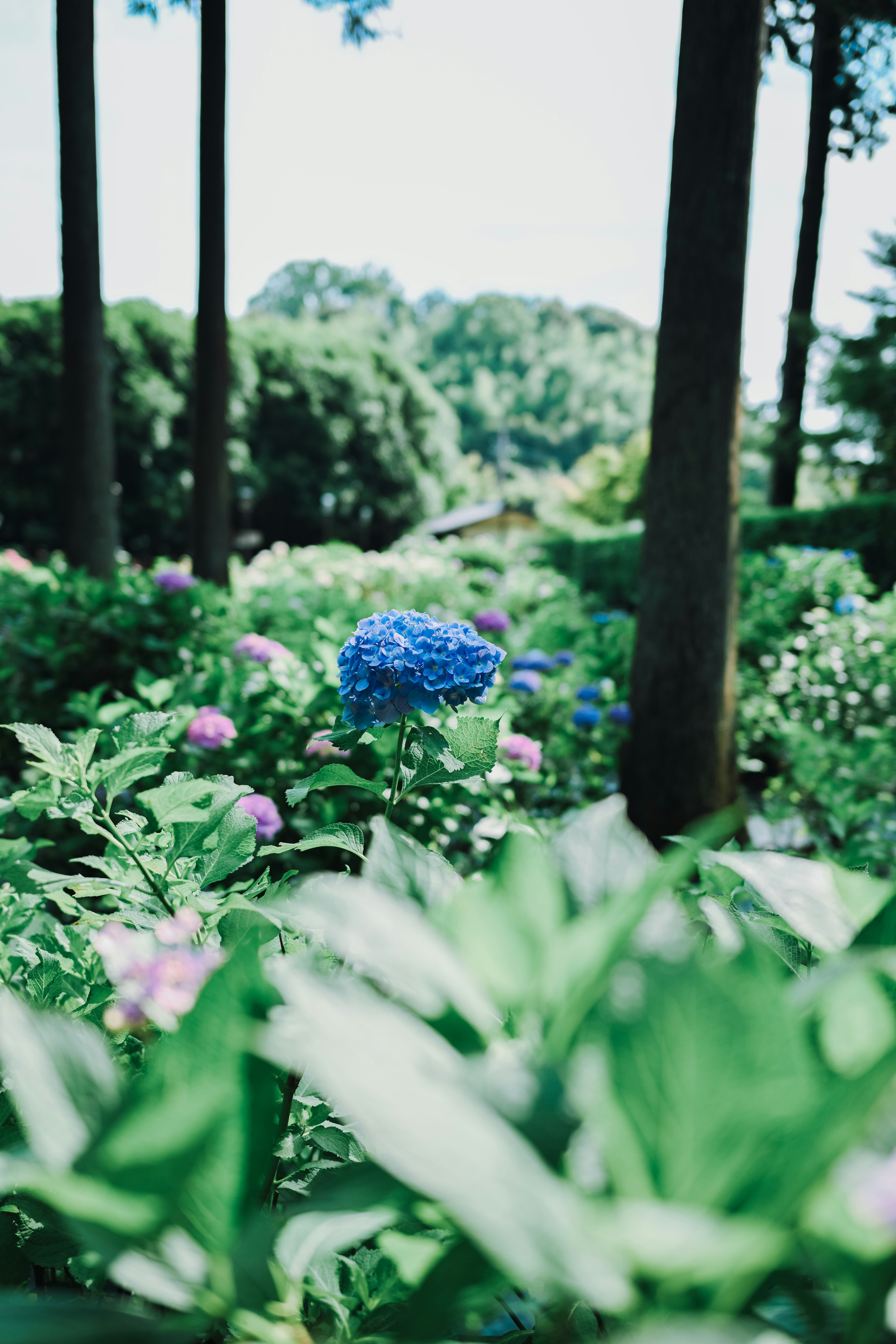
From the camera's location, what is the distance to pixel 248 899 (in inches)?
34.1

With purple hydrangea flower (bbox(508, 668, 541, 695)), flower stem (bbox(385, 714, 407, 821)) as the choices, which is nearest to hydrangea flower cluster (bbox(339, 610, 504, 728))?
flower stem (bbox(385, 714, 407, 821))

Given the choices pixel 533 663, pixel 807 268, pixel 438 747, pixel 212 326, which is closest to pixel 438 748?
pixel 438 747

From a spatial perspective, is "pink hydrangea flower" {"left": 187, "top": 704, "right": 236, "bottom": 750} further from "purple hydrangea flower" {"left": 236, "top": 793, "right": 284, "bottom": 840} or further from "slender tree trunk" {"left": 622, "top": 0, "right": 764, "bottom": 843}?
"slender tree trunk" {"left": 622, "top": 0, "right": 764, "bottom": 843}

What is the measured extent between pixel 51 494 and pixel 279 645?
22662 millimetres

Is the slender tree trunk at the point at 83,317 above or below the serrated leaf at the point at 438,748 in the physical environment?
above

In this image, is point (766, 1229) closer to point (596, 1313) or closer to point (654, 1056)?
point (654, 1056)

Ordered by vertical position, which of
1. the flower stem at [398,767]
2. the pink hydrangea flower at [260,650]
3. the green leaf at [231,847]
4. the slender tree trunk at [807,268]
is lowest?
the pink hydrangea flower at [260,650]

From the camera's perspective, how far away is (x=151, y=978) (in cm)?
47

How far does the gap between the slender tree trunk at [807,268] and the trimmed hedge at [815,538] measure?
3.37 feet

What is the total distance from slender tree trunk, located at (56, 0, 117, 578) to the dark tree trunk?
2.62ft

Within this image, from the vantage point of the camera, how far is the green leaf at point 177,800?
2.84 ft

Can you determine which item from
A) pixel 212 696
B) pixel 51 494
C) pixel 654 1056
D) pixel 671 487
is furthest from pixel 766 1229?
pixel 51 494

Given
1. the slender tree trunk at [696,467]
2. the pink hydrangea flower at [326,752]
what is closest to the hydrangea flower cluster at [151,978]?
the pink hydrangea flower at [326,752]

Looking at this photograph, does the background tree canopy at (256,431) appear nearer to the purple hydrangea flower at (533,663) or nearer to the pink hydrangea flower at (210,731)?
the purple hydrangea flower at (533,663)
